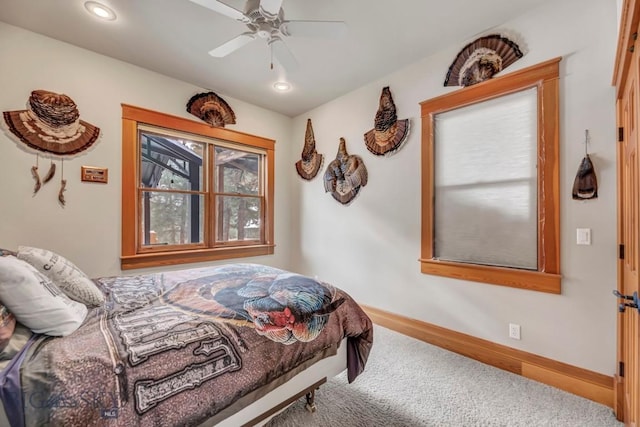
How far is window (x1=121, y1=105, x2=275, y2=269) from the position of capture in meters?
2.89

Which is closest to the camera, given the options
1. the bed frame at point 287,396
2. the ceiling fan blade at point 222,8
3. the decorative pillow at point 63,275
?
the bed frame at point 287,396

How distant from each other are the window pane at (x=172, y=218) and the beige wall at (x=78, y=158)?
32cm

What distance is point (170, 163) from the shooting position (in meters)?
3.24

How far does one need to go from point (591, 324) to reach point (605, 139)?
126 centimetres

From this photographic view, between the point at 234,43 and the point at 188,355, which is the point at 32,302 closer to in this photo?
the point at 188,355

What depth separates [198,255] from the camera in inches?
131

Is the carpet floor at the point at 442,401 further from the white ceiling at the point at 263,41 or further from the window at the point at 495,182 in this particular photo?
the white ceiling at the point at 263,41

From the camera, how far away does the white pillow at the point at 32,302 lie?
110 cm

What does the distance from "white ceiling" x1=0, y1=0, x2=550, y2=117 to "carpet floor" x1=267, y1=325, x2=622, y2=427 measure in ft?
9.29

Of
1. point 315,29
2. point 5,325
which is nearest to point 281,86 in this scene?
point 315,29

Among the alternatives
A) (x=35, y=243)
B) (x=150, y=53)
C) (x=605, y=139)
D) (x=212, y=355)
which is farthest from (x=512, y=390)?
(x=150, y=53)

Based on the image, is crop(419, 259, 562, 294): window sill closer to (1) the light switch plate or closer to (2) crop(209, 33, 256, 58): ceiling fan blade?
(1) the light switch plate

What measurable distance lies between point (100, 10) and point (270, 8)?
144 centimetres

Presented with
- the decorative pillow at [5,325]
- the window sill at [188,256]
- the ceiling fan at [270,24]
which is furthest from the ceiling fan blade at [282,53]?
the window sill at [188,256]
